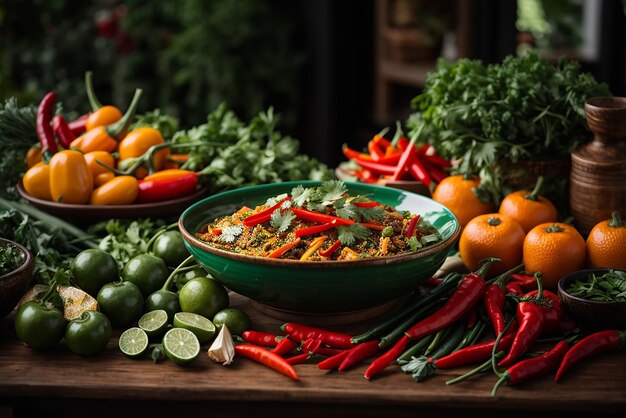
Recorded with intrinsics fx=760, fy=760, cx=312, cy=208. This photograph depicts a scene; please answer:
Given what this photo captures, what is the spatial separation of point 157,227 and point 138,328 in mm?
680

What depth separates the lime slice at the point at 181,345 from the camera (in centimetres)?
177

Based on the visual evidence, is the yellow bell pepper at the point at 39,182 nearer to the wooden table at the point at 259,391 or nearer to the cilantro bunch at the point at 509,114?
the wooden table at the point at 259,391

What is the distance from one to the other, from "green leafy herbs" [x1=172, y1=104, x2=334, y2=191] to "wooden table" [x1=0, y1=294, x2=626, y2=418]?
3.19ft

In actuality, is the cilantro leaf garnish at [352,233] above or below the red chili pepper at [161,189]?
above

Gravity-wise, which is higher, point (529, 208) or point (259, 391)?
point (529, 208)

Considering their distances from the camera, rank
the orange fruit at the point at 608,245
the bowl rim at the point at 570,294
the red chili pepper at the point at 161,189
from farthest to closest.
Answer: the red chili pepper at the point at 161,189, the orange fruit at the point at 608,245, the bowl rim at the point at 570,294

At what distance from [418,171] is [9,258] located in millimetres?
1367

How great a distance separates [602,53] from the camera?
480 centimetres

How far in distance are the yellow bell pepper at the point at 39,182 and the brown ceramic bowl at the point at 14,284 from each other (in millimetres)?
613

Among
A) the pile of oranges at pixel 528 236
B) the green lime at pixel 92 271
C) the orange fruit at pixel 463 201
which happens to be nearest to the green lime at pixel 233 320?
the green lime at pixel 92 271

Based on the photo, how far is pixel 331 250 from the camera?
188 cm

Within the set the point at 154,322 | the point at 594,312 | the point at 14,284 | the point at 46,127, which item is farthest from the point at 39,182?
the point at 594,312

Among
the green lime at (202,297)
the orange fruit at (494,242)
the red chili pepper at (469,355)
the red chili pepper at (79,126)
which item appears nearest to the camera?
the red chili pepper at (469,355)

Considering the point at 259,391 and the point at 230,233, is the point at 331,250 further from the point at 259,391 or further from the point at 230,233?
the point at 259,391
